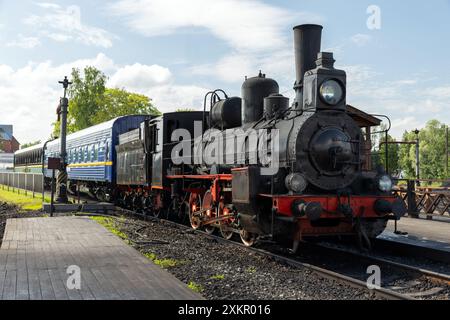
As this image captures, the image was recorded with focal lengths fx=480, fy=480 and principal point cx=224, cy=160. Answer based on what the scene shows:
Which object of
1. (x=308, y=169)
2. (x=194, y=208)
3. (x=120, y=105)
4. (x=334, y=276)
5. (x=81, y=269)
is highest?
(x=120, y=105)

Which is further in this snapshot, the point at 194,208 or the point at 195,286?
the point at 194,208

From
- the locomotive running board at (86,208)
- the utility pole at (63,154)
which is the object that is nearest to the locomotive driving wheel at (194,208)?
the locomotive running board at (86,208)

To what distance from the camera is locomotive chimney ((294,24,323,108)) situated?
9648mm

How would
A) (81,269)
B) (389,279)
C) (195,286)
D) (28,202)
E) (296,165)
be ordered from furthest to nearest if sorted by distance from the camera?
(28,202) < (296,165) < (389,279) < (81,269) < (195,286)

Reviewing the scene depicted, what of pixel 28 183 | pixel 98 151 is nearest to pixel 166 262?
pixel 98 151

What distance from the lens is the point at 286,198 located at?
8.29 metres

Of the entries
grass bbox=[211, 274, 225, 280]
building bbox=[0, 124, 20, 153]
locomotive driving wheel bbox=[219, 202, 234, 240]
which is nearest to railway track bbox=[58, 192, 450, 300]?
locomotive driving wheel bbox=[219, 202, 234, 240]

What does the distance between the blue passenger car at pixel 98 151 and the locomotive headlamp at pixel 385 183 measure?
1019cm

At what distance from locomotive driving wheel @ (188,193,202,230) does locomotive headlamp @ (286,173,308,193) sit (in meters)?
Answer: 4.31

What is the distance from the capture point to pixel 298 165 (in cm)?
882

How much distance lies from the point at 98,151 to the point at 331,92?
16.4 meters

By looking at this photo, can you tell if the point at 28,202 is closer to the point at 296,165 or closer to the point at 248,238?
the point at 248,238

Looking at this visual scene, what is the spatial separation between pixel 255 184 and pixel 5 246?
491 cm
